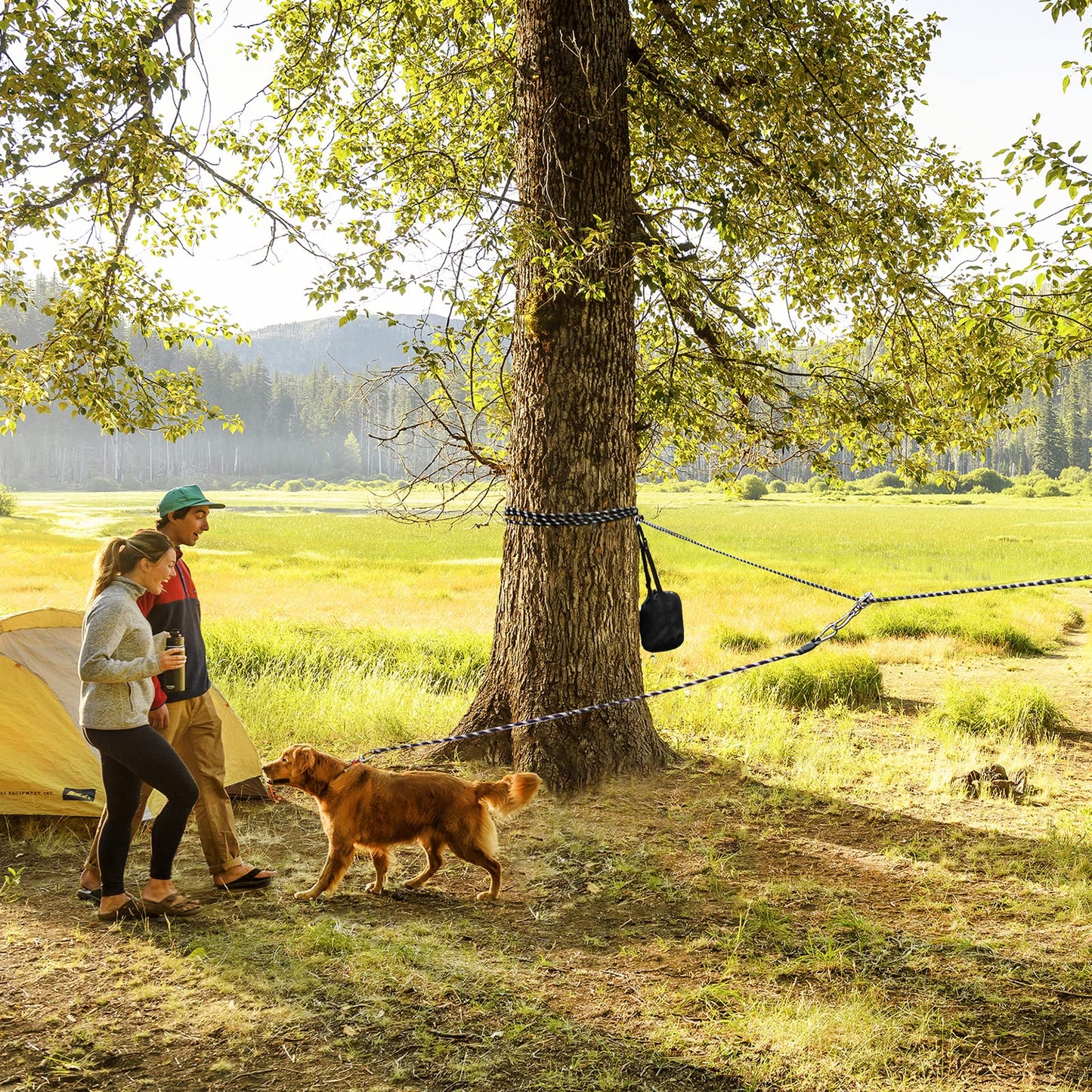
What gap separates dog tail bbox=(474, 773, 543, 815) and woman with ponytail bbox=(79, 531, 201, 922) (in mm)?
1495

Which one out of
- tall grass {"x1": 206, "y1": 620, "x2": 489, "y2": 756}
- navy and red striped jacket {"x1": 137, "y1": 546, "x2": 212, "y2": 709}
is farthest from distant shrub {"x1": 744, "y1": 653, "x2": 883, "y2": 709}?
navy and red striped jacket {"x1": 137, "y1": 546, "x2": 212, "y2": 709}

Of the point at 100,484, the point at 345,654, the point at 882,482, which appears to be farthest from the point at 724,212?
the point at 100,484

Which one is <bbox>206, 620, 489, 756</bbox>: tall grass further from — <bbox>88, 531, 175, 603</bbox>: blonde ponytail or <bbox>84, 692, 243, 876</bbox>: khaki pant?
<bbox>88, 531, 175, 603</bbox>: blonde ponytail

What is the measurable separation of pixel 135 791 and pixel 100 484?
109 metres

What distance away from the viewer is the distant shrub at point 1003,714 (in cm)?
954

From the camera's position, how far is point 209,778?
5250mm

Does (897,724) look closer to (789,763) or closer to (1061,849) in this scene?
(789,763)

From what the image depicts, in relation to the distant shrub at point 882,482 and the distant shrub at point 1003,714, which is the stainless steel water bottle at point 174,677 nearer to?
the distant shrub at point 1003,714

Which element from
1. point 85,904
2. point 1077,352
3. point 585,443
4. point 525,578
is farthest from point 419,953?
point 1077,352

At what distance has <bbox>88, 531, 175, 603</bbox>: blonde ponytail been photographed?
4570mm

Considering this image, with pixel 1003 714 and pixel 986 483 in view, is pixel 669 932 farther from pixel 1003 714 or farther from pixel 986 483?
pixel 986 483

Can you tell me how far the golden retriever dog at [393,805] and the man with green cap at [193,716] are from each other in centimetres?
45

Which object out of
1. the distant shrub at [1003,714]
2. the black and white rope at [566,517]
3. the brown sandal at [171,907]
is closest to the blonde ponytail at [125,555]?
the brown sandal at [171,907]

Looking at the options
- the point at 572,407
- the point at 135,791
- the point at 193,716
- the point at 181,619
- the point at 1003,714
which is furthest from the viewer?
the point at 1003,714
